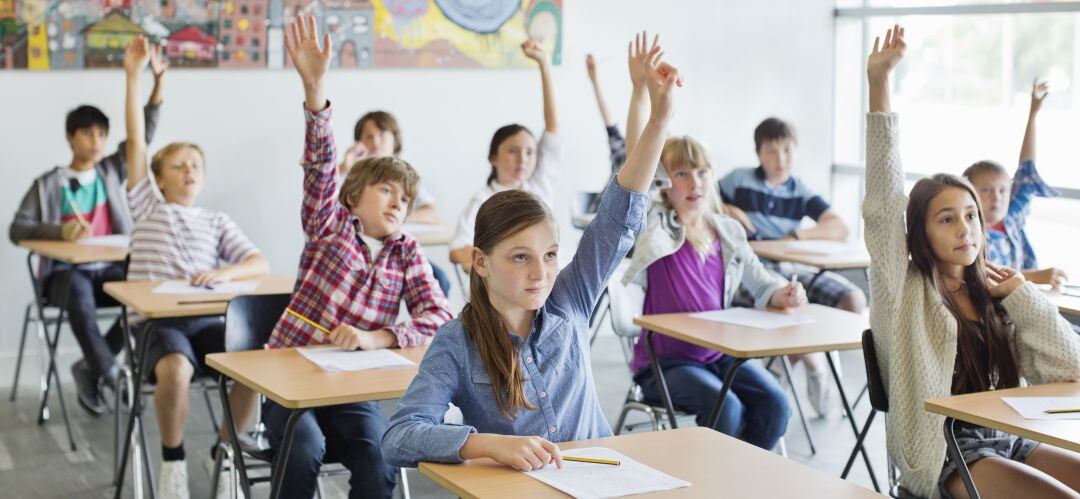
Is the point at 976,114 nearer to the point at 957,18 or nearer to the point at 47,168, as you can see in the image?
the point at 957,18

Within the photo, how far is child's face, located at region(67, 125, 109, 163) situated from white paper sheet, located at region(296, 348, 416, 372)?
2.64 metres

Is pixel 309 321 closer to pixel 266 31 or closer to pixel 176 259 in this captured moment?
pixel 176 259

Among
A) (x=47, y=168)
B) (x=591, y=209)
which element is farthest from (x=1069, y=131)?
(x=47, y=168)

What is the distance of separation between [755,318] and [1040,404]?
3.70ft

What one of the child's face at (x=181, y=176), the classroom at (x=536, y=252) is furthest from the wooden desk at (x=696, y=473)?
the child's face at (x=181, y=176)

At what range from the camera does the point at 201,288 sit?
12.4ft

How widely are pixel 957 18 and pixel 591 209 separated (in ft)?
7.49

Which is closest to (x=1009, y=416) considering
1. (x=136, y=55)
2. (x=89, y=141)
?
(x=136, y=55)

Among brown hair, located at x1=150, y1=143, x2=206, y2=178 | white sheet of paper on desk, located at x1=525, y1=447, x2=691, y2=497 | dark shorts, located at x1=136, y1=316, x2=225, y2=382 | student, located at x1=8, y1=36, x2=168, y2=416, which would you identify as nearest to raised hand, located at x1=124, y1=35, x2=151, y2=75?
student, located at x1=8, y1=36, x2=168, y2=416

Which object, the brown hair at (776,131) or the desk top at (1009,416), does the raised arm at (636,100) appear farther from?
the brown hair at (776,131)

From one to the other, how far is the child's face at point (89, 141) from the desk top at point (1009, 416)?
12.8ft

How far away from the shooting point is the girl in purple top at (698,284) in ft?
11.1

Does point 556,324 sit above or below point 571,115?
below

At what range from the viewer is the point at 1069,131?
19.0ft
